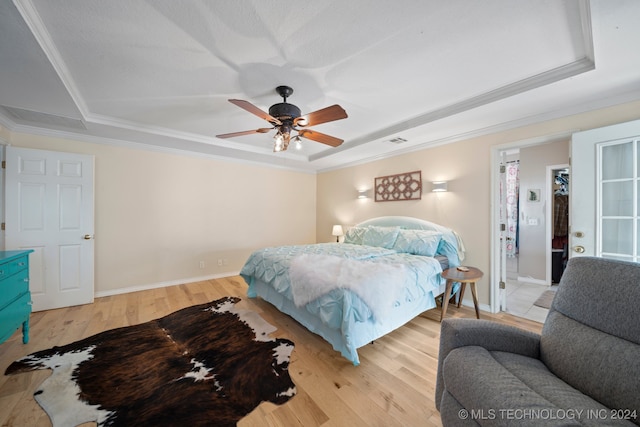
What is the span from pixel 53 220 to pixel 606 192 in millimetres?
6259

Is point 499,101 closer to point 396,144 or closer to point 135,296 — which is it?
point 396,144

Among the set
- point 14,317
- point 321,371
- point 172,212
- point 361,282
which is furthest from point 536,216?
point 14,317

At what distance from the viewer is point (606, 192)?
2.12m

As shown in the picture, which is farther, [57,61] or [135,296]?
[135,296]

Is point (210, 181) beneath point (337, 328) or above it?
above

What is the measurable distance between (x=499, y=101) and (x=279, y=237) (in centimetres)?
444

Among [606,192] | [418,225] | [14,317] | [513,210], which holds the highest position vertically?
[606,192]

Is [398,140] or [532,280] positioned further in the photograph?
[532,280]

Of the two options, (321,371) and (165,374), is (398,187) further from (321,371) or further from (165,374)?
(165,374)

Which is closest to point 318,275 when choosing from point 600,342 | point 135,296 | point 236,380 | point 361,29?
point 236,380

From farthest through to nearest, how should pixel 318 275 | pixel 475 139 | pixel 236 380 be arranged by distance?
pixel 475 139 → pixel 318 275 → pixel 236 380

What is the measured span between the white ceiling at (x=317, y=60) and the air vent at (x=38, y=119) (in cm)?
3

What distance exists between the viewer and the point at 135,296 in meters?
3.46

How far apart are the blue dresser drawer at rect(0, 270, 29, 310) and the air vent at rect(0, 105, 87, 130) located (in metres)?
1.77
